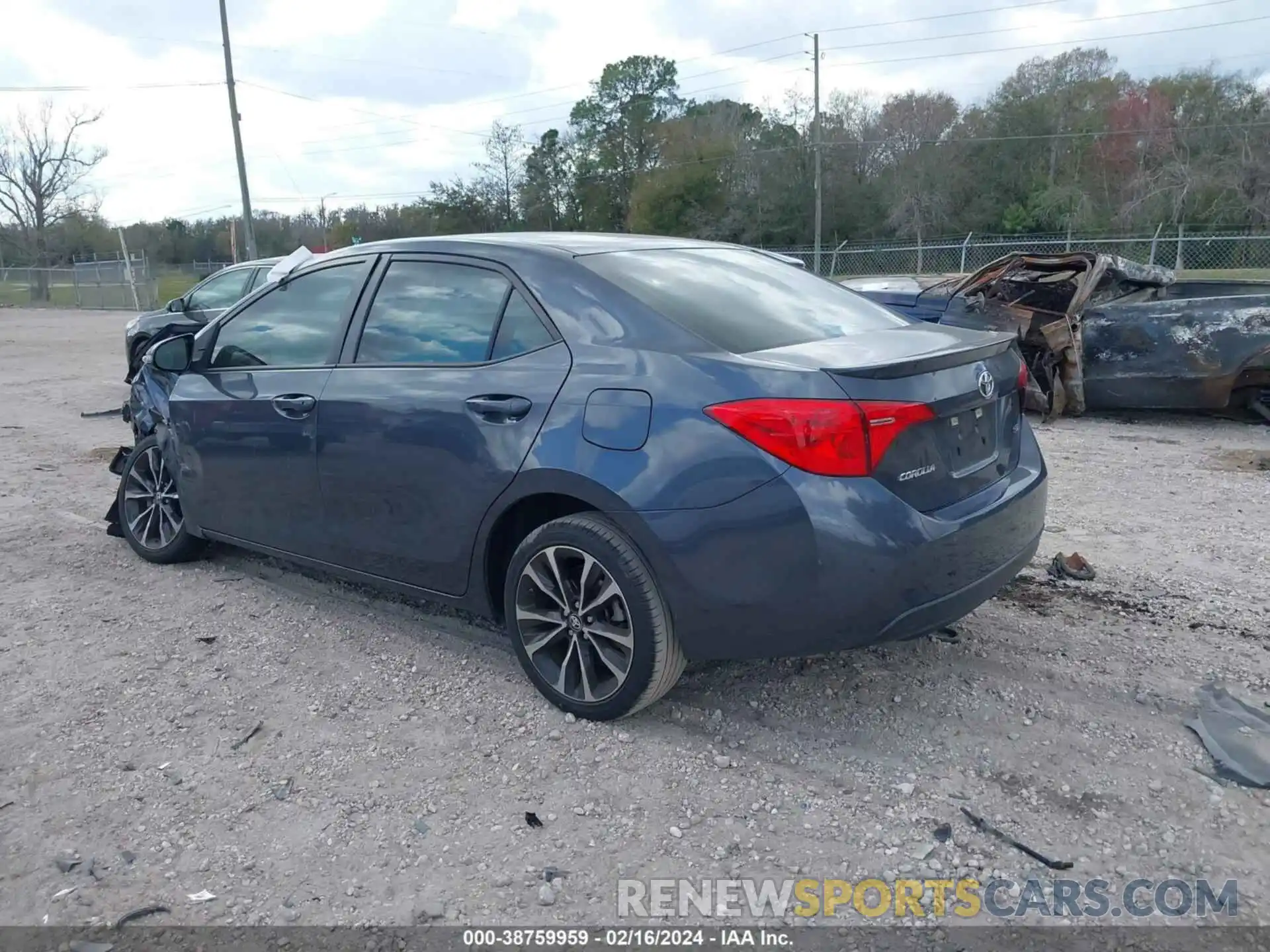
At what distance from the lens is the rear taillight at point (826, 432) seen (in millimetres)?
2811

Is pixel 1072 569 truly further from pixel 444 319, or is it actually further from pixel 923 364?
pixel 444 319

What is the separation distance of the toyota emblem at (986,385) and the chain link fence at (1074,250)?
16993 mm

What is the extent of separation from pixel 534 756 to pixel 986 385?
194 cm

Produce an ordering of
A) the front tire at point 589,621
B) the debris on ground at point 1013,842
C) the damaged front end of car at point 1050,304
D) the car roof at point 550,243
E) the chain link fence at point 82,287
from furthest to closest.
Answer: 1. the chain link fence at point 82,287
2. the damaged front end of car at point 1050,304
3. the car roof at point 550,243
4. the front tire at point 589,621
5. the debris on ground at point 1013,842

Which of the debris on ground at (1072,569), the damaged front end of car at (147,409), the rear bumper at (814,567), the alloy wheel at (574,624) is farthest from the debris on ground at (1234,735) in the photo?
the damaged front end of car at (147,409)

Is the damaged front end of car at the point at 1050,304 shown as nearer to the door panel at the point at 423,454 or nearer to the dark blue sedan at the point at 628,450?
the dark blue sedan at the point at 628,450

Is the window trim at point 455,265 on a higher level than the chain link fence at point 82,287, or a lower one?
lower

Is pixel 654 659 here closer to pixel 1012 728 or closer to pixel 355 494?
pixel 1012 728

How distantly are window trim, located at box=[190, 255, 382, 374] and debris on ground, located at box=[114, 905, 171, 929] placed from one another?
7.13 feet

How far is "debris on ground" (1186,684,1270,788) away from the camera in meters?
2.94

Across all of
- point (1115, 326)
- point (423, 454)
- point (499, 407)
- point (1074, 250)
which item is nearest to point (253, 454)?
point (423, 454)

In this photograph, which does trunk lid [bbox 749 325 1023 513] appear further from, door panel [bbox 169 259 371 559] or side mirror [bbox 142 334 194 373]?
side mirror [bbox 142 334 194 373]

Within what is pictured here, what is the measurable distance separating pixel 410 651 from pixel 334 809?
1125 mm

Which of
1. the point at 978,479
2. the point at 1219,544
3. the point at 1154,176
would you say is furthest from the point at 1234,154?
the point at 978,479
